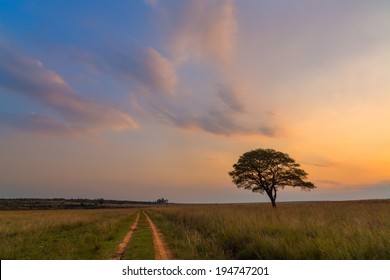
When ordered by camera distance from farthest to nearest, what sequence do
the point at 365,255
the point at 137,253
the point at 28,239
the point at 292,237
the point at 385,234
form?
the point at 28,239 → the point at 137,253 → the point at 292,237 → the point at 385,234 → the point at 365,255

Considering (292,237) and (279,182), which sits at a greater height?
(279,182)

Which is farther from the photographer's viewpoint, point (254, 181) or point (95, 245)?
point (254, 181)

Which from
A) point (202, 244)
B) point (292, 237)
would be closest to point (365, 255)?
point (292, 237)

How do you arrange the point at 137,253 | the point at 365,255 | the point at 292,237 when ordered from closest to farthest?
the point at 365,255 → the point at 292,237 → the point at 137,253

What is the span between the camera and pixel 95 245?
571 inches

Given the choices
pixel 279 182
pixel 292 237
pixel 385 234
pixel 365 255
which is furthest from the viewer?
pixel 279 182
